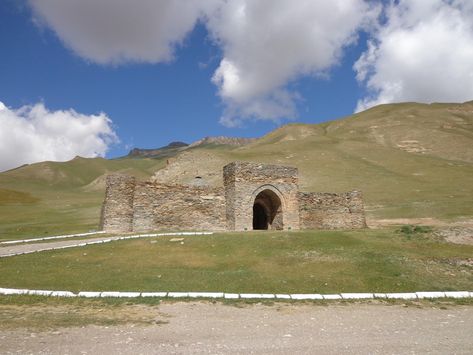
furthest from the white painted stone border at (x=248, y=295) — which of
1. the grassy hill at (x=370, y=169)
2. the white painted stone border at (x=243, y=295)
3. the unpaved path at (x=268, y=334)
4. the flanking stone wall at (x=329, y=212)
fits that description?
the grassy hill at (x=370, y=169)

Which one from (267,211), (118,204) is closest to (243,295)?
(118,204)

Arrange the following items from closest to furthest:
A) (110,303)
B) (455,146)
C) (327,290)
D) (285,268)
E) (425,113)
Result: (110,303), (327,290), (285,268), (455,146), (425,113)

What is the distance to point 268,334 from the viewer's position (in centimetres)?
814

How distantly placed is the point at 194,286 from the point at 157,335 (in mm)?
4762

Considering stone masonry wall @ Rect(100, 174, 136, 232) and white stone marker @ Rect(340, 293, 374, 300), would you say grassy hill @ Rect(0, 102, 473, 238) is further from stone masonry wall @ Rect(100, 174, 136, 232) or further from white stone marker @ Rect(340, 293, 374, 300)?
white stone marker @ Rect(340, 293, 374, 300)

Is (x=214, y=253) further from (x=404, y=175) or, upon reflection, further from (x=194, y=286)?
(x=404, y=175)

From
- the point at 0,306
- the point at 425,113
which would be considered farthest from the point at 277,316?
the point at 425,113

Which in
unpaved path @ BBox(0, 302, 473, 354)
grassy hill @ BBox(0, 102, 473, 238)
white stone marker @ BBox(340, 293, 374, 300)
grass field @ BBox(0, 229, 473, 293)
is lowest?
unpaved path @ BBox(0, 302, 473, 354)

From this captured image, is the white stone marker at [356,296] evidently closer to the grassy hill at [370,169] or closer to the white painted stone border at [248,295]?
the white painted stone border at [248,295]

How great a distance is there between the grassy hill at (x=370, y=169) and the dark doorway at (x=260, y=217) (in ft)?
39.1

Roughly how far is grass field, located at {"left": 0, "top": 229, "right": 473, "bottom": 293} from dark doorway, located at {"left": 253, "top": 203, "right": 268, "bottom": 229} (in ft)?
32.7

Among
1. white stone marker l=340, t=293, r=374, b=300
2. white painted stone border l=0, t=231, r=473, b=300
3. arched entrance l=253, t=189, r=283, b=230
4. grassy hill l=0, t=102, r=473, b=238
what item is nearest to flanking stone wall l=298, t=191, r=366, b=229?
arched entrance l=253, t=189, r=283, b=230

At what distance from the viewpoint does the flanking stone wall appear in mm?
28219

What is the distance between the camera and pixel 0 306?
10.0m
